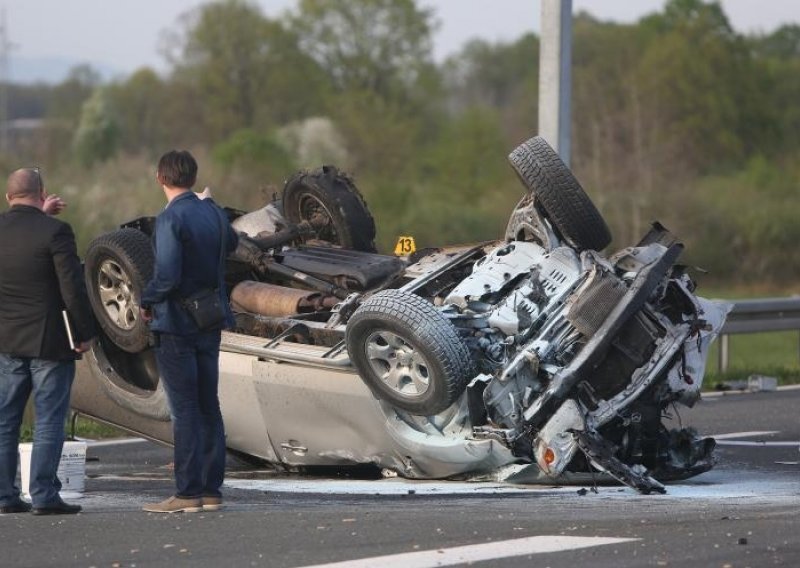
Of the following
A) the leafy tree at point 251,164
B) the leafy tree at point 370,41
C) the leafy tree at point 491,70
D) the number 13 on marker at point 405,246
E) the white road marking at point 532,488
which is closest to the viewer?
the white road marking at point 532,488

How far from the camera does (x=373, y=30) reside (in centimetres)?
5912

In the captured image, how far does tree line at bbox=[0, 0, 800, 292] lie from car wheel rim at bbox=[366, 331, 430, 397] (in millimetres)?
23545

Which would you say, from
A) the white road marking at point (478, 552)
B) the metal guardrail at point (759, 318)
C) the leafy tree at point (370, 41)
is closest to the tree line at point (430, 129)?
the leafy tree at point (370, 41)

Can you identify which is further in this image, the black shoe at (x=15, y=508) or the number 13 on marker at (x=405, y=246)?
the number 13 on marker at (x=405, y=246)

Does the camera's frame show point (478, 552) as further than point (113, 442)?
No

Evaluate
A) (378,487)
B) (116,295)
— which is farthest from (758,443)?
(116,295)

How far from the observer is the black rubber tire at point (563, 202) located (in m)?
9.91

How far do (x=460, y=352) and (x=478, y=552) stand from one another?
7.47ft

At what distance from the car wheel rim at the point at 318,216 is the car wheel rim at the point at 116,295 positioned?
5.36 feet

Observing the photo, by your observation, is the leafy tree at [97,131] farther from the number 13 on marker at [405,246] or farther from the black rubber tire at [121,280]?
the black rubber tire at [121,280]

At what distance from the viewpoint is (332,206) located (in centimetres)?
1130

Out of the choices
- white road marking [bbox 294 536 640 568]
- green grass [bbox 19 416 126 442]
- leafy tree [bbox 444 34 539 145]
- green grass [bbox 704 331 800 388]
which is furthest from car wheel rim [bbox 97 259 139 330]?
leafy tree [bbox 444 34 539 145]

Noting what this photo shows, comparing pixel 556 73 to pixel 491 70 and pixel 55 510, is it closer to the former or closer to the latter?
pixel 55 510

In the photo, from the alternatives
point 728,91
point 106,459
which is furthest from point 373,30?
point 106,459
